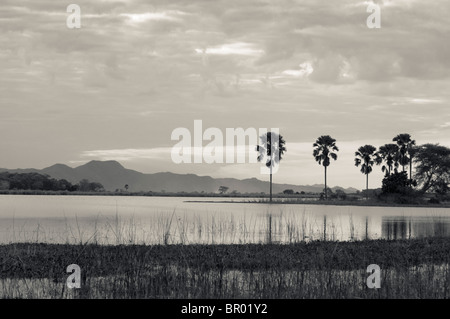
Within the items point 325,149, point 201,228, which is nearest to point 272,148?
point 325,149

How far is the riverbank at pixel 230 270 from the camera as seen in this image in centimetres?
1451

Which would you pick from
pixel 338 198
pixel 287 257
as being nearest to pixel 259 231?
pixel 287 257

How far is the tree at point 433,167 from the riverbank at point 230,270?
3413 inches

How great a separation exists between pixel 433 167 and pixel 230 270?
328 ft

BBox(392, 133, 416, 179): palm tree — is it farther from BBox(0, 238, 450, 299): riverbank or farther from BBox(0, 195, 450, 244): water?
BBox(0, 238, 450, 299): riverbank

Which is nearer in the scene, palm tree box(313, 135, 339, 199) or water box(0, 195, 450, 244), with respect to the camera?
water box(0, 195, 450, 244)

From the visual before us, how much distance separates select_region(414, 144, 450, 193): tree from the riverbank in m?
86.7

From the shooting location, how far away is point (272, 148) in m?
111

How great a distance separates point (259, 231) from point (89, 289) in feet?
78.5

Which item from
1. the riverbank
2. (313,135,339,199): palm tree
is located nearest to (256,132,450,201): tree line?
(313,135,339,199): palm tree

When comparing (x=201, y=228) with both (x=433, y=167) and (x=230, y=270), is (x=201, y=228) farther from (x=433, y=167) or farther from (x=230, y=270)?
(x=433, y=167)

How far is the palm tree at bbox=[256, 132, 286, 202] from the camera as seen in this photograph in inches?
4365

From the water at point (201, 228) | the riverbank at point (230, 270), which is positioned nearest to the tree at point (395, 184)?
the water at point (201, 228)
